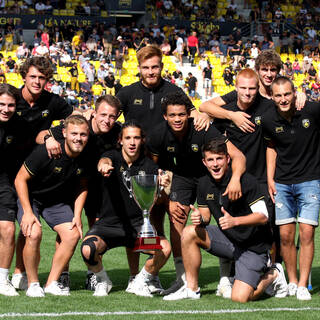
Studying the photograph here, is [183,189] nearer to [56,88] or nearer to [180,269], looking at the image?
[180,269]

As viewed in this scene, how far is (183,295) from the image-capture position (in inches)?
262

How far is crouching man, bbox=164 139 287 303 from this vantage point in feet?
21.4

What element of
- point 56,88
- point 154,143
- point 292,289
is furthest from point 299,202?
point 56,88

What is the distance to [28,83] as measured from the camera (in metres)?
7.21

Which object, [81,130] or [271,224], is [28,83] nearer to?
[81,130]

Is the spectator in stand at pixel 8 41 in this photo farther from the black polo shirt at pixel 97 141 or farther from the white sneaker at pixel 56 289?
the white sneaker at pixel 56 289

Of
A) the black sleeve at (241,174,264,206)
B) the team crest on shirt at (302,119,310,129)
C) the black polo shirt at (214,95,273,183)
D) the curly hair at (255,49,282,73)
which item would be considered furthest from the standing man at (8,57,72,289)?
the team crest on shirt at (302,119,310,129)

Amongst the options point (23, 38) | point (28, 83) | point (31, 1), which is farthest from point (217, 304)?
point (31, 1)

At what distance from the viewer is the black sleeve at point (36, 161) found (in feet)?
22.1

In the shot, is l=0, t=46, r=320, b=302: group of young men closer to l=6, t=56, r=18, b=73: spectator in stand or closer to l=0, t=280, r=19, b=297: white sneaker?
l=0, t=280, r=19, b=297: white sneaker

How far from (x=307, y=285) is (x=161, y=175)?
5.88ft

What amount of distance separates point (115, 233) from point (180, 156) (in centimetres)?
96

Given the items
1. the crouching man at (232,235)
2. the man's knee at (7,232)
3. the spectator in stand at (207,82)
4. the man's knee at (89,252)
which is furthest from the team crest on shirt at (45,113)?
the spectator in stand at (207,82)

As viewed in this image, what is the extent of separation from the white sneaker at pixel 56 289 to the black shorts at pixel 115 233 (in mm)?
542
